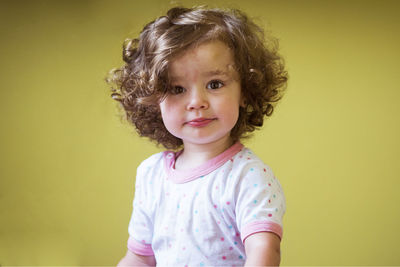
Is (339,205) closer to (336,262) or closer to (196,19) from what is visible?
(336,262)

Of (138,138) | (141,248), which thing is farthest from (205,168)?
(138,138)

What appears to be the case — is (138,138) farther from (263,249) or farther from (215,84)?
(263,249)

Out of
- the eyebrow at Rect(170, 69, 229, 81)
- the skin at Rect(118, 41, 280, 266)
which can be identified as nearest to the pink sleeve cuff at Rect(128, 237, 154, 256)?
the skin at Rect(118, 41, 280, 266)

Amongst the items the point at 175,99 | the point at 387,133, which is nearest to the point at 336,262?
the point at 387,133

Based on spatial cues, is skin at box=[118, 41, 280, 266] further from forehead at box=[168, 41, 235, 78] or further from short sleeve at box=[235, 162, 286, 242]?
short sleeve at box=[235, 162, 286, 242]

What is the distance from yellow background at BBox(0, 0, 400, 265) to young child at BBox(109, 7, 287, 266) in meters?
0.57

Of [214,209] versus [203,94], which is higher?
[203,94]

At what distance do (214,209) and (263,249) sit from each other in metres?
0.14

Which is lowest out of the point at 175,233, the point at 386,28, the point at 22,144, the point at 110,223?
the point at 175,233

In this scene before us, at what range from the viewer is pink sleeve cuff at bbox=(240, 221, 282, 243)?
842 millimetres

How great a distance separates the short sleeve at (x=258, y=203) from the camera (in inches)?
33.5

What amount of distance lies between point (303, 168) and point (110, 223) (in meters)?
0.68

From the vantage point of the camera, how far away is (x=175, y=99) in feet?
3.13

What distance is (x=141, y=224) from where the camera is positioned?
109 centimetres
